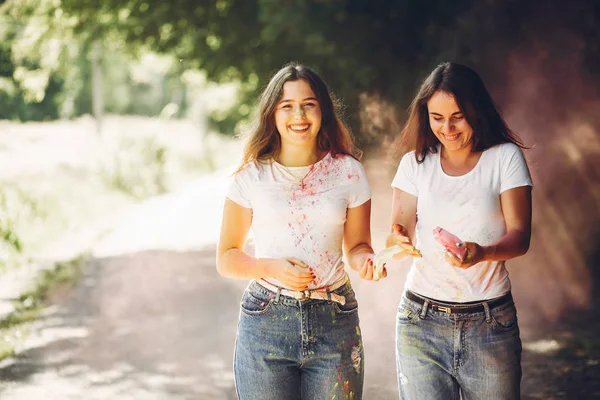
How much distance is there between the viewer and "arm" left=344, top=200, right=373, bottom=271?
2.84 metres

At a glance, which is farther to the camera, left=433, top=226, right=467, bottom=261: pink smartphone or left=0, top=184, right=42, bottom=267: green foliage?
left=0, top=184, right=42, bottom=267: green foliage

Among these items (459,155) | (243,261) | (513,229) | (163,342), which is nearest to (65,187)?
(163,342)

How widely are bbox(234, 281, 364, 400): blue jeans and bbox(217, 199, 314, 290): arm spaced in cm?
10

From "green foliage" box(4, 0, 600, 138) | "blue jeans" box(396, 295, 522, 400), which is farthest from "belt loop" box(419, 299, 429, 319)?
"green foliage" box(4, 0, 600, 138)

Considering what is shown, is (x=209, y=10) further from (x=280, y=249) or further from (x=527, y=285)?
(x=280, y=249)

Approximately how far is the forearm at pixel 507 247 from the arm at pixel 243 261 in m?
0.63

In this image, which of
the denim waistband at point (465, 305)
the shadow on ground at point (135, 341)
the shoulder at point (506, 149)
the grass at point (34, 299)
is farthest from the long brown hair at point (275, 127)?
the grass at point (34, 299)

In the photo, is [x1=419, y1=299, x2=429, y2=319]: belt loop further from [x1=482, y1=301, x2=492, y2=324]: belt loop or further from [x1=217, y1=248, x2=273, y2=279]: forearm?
[x1=217, y1=248, x2=273, y2=279]: forearm

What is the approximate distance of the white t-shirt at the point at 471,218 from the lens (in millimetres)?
2652

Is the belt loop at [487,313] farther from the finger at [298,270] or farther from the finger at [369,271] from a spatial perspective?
the finger at [298,270]

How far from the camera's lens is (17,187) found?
43.6ft

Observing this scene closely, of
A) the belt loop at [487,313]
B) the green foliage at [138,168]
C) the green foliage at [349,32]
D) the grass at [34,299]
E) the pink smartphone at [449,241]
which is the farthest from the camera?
the green foliage at [138,168]

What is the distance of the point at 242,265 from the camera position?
2.75 metres

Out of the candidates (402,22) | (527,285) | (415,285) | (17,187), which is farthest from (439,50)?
(17,187)
